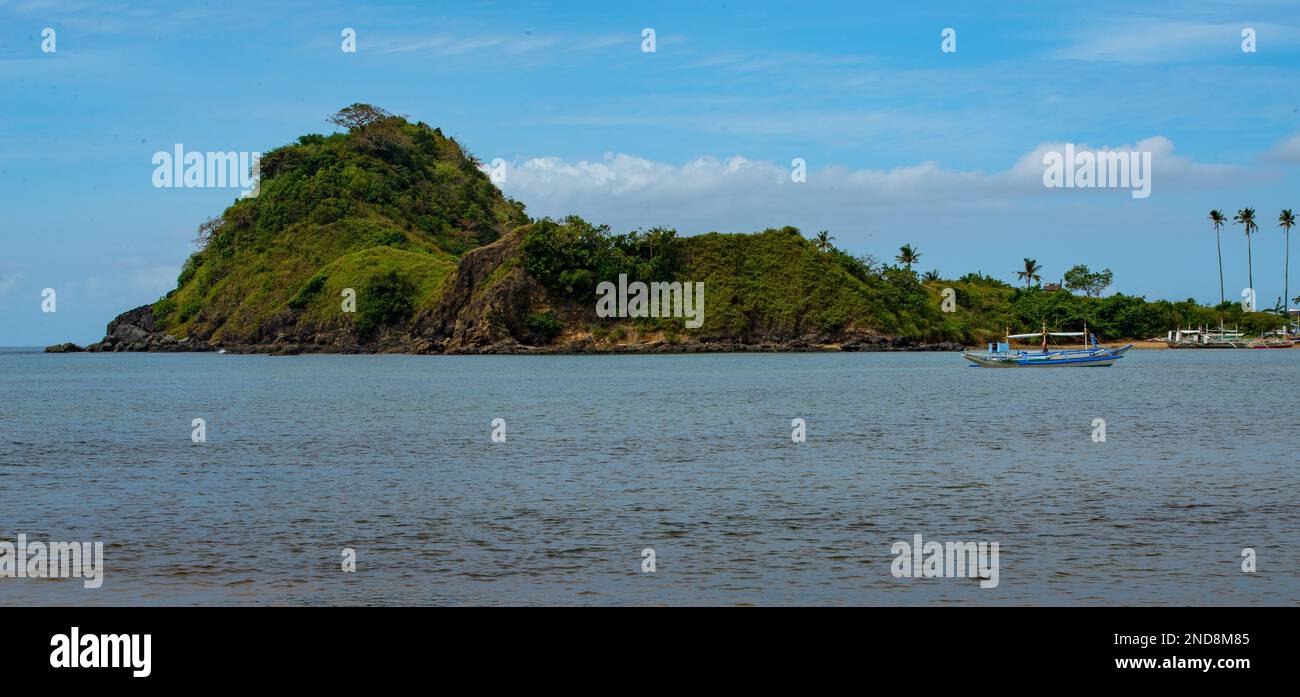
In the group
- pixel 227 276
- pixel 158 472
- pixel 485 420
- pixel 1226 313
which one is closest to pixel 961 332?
pixel 1226 313

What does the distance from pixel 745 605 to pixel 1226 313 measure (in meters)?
198

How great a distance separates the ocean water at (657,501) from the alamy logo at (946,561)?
27 cm

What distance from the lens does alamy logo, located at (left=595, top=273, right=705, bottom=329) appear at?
523 ft

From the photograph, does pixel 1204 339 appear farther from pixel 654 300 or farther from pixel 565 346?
pixel 565 346

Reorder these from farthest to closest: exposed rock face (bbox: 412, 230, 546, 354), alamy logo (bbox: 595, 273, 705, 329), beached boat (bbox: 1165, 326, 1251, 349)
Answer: beached boat (bbox: 1165, 326, 1251, 349)
alamy logo (bbox: 595, 273, 705, 329)
exposed rock face (bbox: 412, 230, 546, 354)

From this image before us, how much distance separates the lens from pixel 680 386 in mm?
75562

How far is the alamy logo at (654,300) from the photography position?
15950 cm

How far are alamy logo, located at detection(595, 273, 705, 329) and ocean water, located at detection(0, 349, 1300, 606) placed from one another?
4087 inches

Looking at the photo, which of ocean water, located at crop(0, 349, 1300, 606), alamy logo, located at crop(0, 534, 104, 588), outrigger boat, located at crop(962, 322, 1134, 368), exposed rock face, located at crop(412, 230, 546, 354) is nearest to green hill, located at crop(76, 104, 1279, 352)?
exposed rock face, located at crop(412, 230, 546, 354)
